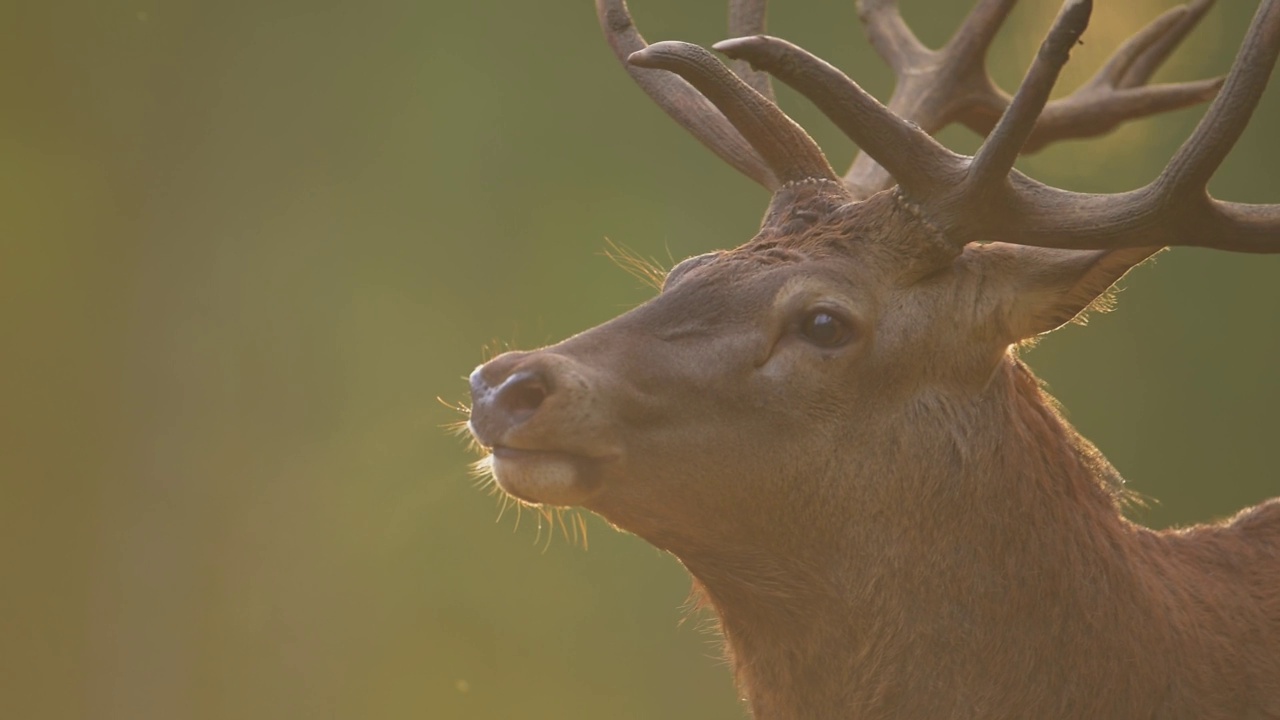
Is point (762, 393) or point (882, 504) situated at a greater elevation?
point (762, 393)

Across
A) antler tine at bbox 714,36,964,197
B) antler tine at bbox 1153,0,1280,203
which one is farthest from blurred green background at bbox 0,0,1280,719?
antler tine at bbox 1153,0,1280,203

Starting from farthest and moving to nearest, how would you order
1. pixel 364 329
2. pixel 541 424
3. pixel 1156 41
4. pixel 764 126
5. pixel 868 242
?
pixel 364 329 → pixel 1156 41 → pixel 764 126 → pixel 868 242 → pixel 541 424

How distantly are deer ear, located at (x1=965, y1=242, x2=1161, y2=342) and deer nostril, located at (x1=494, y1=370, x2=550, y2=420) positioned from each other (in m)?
0.65

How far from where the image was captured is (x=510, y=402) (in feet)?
5.29

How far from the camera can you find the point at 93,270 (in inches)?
167

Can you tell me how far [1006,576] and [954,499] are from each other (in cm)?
12

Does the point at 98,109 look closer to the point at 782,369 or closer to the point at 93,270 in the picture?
the point at 93,270

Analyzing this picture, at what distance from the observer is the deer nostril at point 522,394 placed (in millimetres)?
1599

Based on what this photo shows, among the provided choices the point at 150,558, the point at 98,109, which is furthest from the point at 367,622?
the point at 98,109

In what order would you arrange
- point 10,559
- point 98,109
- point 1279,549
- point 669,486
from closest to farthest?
point 669,486
point 1279,549
point 10,559
point 98,109

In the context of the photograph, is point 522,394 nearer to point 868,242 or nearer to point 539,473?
point 539,473

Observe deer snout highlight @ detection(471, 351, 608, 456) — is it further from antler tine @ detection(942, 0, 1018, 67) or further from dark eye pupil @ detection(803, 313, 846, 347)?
antler tine @ detection(942, 0, 1018, 67)

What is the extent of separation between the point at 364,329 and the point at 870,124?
2.90m

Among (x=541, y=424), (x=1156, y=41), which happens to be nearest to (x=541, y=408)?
(x=541, y=424)
